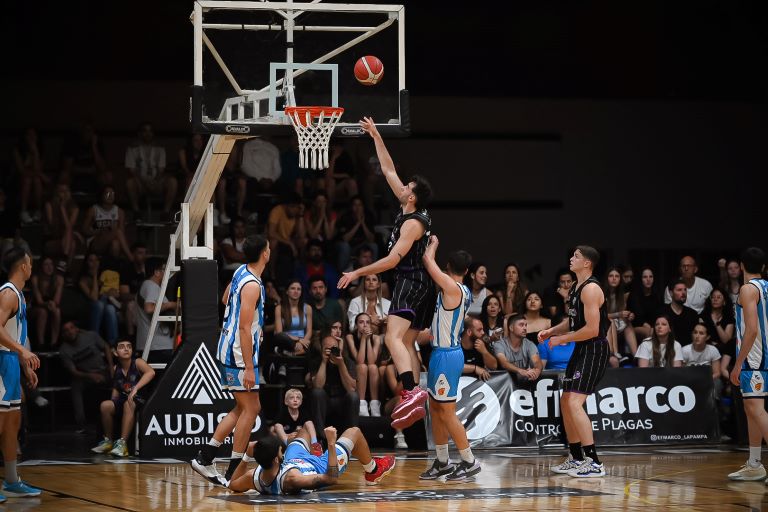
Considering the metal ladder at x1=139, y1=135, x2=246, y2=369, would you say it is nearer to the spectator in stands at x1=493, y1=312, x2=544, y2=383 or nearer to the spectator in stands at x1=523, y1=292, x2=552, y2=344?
the spectator in stands at x1=493, y1=312, x2=544, y2=383

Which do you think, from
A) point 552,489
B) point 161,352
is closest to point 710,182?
point 161,352

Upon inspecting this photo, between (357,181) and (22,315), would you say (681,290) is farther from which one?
(22,315)

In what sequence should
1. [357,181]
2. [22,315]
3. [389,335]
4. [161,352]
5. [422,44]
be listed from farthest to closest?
[422,44] < [357,181] < [161,352] < [389,335] < [22,315]

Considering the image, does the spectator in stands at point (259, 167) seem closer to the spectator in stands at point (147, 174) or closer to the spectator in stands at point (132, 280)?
the spectator in stands at point (147, 174)

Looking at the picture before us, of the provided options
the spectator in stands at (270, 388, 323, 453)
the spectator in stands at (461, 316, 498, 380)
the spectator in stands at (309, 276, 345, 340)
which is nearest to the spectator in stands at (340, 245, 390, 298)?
the spectator in stands at (309, 276, 345, 340)

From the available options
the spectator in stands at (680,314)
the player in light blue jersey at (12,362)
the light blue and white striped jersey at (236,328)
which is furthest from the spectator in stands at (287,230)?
the player in light blue jersey at (12,362)

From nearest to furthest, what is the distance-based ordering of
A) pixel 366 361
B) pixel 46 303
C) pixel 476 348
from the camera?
pixel 366 361 → pixel 476 348 → pixel 46 303

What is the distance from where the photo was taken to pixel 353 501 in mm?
8750

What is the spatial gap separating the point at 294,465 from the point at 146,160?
9.21m

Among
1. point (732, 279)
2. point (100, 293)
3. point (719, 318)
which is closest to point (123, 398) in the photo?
point (100, 293)

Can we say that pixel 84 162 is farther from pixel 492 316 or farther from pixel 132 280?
pixel 492 316

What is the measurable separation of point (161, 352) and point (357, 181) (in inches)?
210

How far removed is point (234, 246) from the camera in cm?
1605

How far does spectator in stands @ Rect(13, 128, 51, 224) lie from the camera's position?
16656 millimetres
